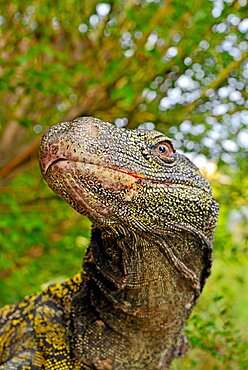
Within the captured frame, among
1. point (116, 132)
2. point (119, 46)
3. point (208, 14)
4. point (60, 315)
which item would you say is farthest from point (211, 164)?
point (116, 132)

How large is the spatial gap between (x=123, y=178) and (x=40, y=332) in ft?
3.02

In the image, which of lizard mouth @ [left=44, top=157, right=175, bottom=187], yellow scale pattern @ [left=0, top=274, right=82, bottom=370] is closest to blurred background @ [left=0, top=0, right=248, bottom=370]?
yellow scale pattern @ [left=0, top=274, right=82, bottom=370]

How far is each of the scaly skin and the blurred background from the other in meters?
1.20

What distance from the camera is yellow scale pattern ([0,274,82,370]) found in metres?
2.53

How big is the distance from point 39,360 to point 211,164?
9.68 ft

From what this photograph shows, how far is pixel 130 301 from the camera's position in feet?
7.74

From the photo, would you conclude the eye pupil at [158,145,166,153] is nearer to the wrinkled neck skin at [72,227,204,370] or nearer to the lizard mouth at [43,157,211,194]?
the lizard mouth at [43,157,211,194]

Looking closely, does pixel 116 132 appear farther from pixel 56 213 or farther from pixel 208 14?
pixel 56 213

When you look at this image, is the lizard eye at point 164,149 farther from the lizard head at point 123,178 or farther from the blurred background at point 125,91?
the blurred background at point 125,91

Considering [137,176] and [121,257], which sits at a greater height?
[137,176]

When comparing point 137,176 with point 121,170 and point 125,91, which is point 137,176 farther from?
point 125,91

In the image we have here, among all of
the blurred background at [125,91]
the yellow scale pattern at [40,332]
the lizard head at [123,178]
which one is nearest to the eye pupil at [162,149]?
the lizard head at [123,178]

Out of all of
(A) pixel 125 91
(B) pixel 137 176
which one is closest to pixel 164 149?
(B) pixel 137 176

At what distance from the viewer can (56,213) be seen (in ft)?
17.8
